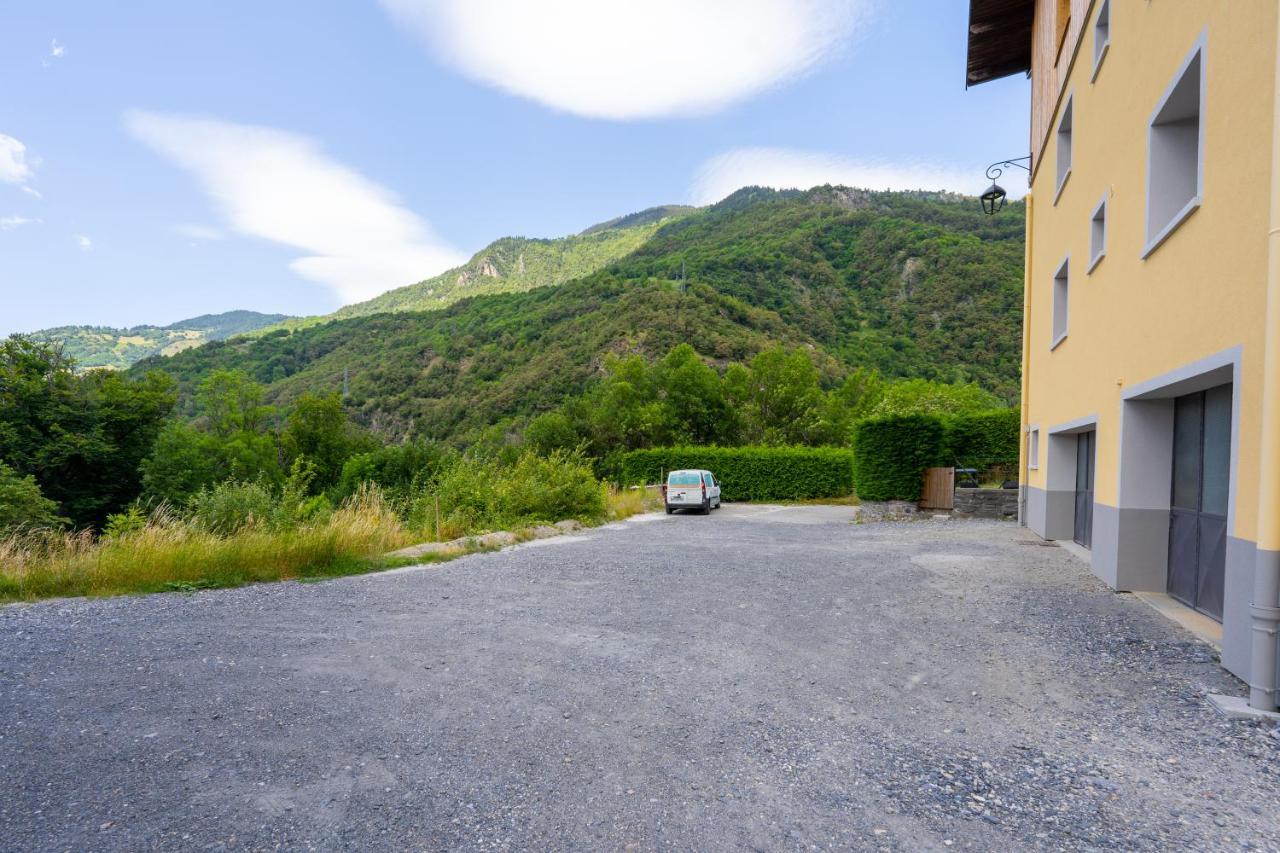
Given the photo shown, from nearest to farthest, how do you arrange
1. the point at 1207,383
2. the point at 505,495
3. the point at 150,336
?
1. the point at 1207,383
2. the point at 505,495
3. the point at 150,336

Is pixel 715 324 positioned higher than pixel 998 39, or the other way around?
pixel 715 324

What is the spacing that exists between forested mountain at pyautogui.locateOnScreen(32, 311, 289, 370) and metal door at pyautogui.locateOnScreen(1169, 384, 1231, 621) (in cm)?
8399

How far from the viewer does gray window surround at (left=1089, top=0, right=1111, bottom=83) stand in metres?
9.39

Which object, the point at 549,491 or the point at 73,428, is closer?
the point at 549,491

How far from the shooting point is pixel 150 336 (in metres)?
109

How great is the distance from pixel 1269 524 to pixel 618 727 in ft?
14.0

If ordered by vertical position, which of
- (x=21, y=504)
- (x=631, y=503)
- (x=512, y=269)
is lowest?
(x=21, y=504)

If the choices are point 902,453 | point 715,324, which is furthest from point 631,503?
point 715,324

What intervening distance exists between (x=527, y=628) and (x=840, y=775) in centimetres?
356

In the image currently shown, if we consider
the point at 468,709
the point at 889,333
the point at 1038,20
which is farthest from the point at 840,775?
the point at 889,333

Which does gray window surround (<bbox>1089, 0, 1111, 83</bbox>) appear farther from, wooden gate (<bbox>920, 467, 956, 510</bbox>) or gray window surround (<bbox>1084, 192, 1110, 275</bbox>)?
wooden gate (<bbox>920, 467, 956, 510</bbox>)

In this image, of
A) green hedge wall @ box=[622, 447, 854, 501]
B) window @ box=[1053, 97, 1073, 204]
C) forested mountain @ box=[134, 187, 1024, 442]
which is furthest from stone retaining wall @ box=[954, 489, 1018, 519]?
forested mountain @ box=[134, 187, 1024, 442]

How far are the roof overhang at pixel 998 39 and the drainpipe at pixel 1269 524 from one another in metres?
14.3

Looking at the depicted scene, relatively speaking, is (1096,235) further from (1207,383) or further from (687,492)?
(687,492)
